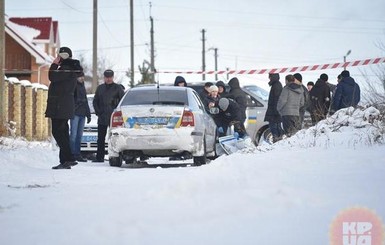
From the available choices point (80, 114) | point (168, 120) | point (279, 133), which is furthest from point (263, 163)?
point (279, 133)

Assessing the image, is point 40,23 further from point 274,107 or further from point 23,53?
point 274,107

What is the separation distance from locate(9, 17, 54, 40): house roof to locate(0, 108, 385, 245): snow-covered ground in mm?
44939

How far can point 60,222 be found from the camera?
4320mm

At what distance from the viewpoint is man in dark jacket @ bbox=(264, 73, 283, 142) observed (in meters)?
13.2

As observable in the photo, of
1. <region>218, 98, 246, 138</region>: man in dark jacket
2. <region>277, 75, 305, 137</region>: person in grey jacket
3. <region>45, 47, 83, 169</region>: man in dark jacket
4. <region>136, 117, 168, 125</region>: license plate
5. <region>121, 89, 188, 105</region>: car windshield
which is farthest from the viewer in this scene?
<region>277, 75, 305, 137</region>: person in grey jacket

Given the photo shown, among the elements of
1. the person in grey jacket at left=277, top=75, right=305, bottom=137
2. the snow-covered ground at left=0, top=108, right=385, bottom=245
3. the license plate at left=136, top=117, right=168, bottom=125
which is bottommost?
the snow-covered ground at left=0, top=108, right=385, bottom=245

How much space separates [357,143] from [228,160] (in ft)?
6.46

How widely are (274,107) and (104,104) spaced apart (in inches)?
143

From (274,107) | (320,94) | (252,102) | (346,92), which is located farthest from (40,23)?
(346,92)

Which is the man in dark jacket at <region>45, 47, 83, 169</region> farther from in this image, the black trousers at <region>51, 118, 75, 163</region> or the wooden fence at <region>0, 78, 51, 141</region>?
the wooden fence at <region>0, 78, 51, 141</region>

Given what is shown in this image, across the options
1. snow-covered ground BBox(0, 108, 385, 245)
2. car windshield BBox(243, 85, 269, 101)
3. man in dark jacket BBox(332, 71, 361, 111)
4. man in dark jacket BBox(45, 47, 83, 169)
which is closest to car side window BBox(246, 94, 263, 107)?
car windshield BBox(243, 85, 269, 101)

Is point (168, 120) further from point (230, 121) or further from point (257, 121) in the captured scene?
point (257, 121)

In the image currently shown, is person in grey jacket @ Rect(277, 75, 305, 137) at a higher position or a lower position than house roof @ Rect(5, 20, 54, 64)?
lower

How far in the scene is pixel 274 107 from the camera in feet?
43.3
